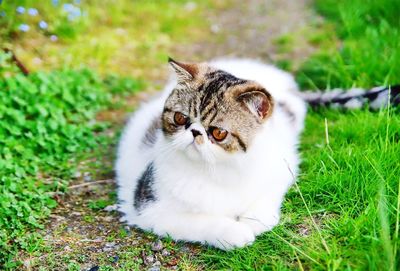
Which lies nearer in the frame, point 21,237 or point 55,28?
point 21,237

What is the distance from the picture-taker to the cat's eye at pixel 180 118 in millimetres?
2758

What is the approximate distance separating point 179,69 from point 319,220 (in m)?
1.17

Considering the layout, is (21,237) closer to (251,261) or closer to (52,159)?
(52,159)

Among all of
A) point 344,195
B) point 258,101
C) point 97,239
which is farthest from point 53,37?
point 344,195

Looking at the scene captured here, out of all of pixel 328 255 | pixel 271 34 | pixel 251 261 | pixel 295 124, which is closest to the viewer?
pixel 328 255

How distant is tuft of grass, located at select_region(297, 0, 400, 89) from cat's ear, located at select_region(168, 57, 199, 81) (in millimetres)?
1674

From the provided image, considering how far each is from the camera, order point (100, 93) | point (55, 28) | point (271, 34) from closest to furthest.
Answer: point (100, 93), point (55, 28), point (271, 34)

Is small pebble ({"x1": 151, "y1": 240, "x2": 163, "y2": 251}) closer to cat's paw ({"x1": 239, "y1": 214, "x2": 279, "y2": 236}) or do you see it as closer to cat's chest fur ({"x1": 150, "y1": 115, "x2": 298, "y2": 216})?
cat's chest fur ({"x1": 150, "y1": 115, "x2": 298, "y2": 216})

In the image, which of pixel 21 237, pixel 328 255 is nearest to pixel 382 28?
pixel 328 255

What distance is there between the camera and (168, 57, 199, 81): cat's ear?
9.46 feet

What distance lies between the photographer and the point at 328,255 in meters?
2.48

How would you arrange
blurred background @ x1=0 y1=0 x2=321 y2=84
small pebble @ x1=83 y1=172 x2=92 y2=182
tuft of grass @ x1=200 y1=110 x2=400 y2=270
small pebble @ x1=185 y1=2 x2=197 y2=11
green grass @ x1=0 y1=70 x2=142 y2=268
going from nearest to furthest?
tuft of grass @ x1=200 y1=110 x2=400 y2=270
green grass @ x1=0 y1=70 x2=142 y2=268
small pebble @ x1=83 y1=172 x2=92 y2=182
blurred background @ x1=0 y1=0 x2=321 y2=84
small pebble @ x1=185 y1=2 x2=197 y2=11

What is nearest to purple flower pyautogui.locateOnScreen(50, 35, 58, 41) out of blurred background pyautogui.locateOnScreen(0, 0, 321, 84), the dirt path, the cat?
blurred background pyautogui.locateOnScreen(0, 0, 321, 84)

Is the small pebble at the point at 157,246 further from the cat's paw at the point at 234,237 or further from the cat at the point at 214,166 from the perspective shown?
the cat's paw at the point at 234,237
